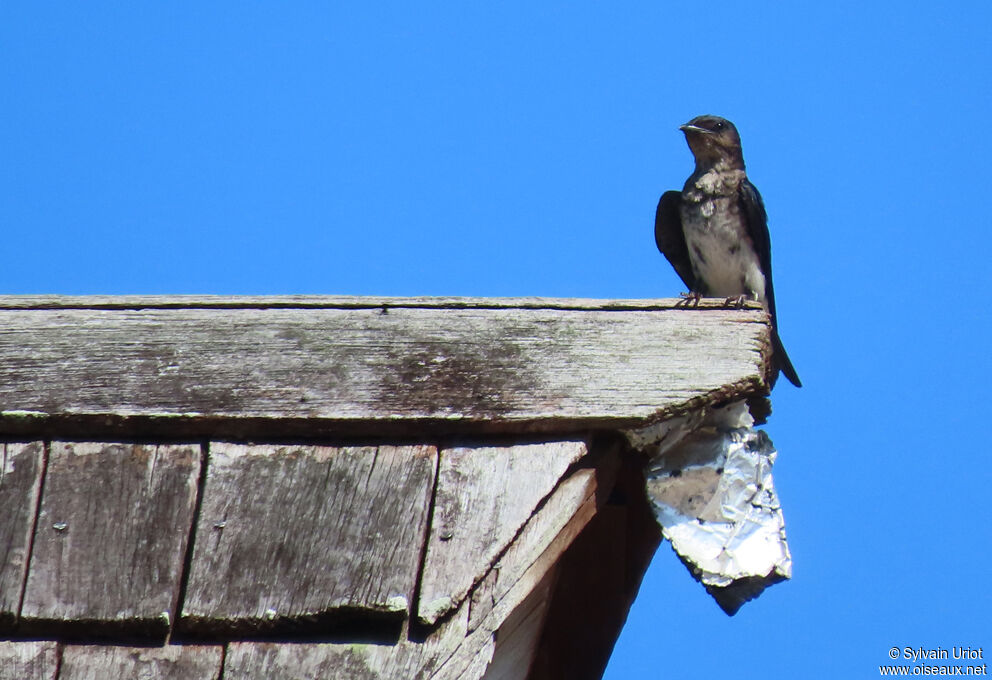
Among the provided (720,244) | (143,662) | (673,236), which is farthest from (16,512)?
(673,236)

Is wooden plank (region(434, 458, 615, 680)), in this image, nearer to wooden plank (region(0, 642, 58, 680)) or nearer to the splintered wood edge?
the splintered wood edge

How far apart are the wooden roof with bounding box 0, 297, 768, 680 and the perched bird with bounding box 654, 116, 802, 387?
3.47 m

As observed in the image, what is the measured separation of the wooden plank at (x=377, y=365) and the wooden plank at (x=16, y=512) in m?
0.06

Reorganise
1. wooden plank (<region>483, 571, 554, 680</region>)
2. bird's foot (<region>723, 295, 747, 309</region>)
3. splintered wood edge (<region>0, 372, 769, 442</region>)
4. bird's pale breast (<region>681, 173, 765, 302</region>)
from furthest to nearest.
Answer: bird's pale breast (<region>681, 173, 765, 302</region>) < bird's foot (<region>723, 295, 747, 309</region>) < wooden plank (<region>483, 571, 554, 680</region>) < splintered wood edge (<region>0, 372, 769, 442</region>)

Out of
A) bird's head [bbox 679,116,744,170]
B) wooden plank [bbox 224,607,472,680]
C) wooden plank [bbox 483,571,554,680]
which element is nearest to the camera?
wooden plank [bbox 224,607,472,680]

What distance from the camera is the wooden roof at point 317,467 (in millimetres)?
2162

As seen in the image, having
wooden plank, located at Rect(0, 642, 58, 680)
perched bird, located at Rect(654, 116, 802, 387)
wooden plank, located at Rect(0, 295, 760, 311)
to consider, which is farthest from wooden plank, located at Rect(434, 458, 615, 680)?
perched bird, located at Rect(654, 116, 802, 387)

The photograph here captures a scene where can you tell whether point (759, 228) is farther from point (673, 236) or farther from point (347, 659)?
point (347, 659)

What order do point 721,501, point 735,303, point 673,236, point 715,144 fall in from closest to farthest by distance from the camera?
1. point 721,501
2. point 735,303
3. point 673,236
4. point 715,144

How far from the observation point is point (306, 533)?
2277mm

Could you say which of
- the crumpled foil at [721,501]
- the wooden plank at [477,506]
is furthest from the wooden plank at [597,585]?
the wooden plank at [477,506]

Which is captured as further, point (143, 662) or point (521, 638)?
point (521, 638)

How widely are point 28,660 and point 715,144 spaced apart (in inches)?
209

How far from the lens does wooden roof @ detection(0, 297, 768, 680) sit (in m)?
2.16
